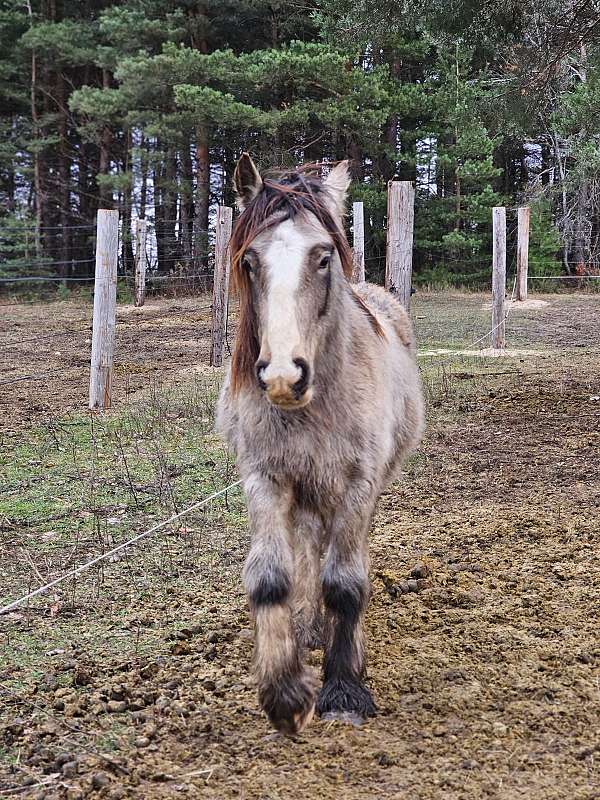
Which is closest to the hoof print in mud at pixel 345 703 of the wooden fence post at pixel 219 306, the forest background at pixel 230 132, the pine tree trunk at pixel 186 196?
the wooden fence post at pixel 219 306

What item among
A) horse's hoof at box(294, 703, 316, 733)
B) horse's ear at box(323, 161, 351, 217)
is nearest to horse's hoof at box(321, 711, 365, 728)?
horse's hoof at box(294, 703, 316, 733)

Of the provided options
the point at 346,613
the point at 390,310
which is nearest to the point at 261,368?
the point at 346,613

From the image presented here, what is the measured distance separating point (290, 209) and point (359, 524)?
1163 mm

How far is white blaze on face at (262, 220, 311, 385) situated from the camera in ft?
8.10

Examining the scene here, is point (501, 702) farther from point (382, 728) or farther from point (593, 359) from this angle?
point (593, 359)

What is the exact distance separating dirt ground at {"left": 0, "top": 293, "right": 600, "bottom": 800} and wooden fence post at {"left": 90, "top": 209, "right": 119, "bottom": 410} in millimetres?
1800

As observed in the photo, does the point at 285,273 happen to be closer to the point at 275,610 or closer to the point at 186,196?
the point at 275,610

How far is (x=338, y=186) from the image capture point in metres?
3.27

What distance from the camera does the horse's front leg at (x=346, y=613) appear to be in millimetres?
2840

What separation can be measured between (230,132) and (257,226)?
24.0 meters

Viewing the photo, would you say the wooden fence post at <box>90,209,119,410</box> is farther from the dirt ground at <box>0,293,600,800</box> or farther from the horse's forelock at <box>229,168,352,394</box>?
the horse's forelock at <box>229,168,352,394</box>

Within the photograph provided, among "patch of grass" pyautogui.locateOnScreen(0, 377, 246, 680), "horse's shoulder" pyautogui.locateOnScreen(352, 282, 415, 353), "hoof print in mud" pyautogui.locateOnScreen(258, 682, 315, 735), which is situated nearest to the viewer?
"hoof print in mud" pyautogui.locateOnScreen(258, 682, 315, 735)

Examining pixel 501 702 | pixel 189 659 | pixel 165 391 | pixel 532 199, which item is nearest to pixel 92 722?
pixel 189 659

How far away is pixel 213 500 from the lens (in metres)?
5.42
